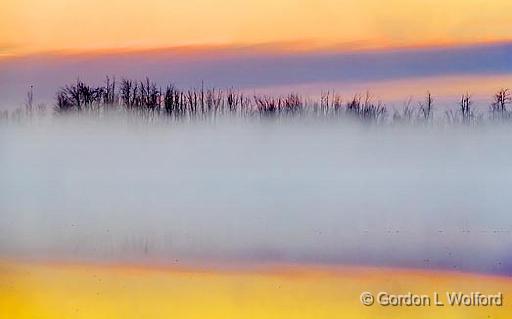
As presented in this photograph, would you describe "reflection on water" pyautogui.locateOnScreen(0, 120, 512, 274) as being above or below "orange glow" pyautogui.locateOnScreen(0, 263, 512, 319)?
above

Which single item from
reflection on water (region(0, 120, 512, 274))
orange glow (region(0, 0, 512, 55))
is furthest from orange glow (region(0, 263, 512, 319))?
orange glow (region(0, 0, 512, 55))

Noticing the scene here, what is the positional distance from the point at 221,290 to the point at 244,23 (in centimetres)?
87

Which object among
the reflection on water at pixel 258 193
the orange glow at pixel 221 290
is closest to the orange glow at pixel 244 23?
the reflection on water at pixel 258 193

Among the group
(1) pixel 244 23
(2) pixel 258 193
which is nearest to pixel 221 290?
(2) pixel 258 193

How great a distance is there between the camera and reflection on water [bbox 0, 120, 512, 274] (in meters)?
2.70

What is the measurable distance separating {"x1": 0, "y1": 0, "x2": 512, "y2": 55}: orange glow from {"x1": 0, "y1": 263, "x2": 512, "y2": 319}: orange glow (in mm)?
730

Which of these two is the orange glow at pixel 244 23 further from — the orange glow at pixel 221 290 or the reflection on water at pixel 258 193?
the orange glow at pixel 221 290

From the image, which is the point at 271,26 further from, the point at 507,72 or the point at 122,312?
the point at 122,312

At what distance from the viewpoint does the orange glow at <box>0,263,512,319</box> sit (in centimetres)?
271

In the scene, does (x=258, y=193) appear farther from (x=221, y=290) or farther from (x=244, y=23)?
(x=244, y=23)

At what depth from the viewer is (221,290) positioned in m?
2.75


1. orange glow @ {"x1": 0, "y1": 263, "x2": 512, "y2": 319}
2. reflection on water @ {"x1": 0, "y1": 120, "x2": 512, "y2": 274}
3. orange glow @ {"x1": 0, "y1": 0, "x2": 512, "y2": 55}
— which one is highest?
orange glow @ {"x1": 0, "y1": 0, "x2": 512, "y2": 55}

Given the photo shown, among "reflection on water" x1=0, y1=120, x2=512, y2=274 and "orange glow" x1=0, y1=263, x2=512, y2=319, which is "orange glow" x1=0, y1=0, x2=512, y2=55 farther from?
"orange glow" x1=0, y1=263, x2=512, y2=319

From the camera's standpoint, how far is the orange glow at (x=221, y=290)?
271 cm
